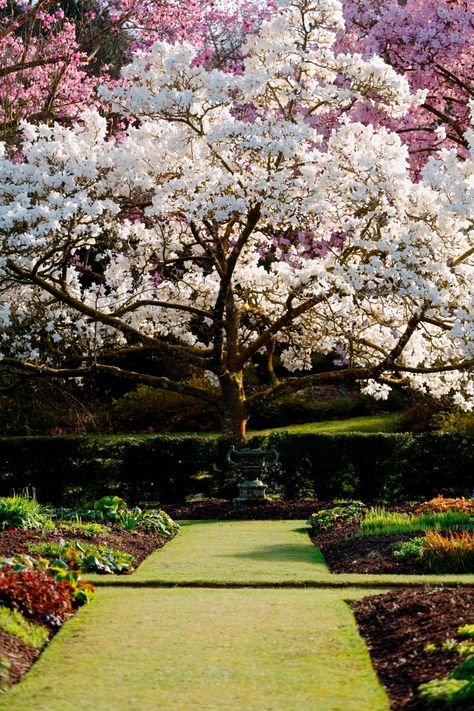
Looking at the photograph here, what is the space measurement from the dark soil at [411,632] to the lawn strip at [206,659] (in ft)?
0.30

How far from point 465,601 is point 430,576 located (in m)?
1.75

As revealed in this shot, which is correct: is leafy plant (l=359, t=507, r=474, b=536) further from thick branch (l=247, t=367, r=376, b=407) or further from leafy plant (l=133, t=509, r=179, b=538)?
thick branch (l=247, t=367, r=376, b=407)

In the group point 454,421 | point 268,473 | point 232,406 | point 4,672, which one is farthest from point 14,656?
point 454,421

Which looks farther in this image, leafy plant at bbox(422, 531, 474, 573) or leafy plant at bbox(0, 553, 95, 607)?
leafy plant at bbox(422, 531, 474, 573)

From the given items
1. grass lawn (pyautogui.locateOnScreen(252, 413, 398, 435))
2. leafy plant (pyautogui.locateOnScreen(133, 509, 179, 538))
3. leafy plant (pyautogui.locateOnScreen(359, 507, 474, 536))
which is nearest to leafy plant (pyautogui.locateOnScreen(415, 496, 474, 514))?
leafy plant (pyautogui.locateOnScreen(359, 507, 474, 536))

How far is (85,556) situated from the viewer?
8.06 m

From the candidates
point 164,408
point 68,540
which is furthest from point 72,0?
point 68,540

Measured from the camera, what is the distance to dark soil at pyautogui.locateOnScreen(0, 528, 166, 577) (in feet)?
27.7

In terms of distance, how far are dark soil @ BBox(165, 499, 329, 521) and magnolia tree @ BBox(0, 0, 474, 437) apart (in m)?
1.44

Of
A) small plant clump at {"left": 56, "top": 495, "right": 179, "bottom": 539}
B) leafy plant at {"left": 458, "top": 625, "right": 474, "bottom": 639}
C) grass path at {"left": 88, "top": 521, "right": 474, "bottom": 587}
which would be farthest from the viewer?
small plant clump at {"left": 56, "top": 495, "right": 179, "bottom": 539}

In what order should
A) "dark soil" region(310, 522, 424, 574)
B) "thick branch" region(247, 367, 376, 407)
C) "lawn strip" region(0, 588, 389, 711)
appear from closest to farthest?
"lawn strip" region(0, 588, 389, 711), "dark soil" region(310, 522, 424, 574), "thick branch" region(247, 367, 376, 407)

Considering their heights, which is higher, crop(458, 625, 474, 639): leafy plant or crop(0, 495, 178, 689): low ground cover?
crop(0, 495, 178, 689): low ground cover

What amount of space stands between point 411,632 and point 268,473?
27.2ft

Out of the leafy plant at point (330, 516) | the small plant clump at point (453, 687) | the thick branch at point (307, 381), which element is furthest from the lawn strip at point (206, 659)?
the thick branch at point (307, 381)
